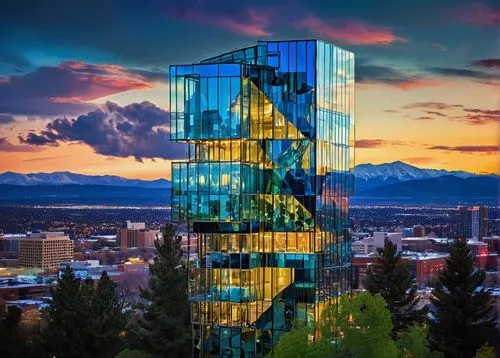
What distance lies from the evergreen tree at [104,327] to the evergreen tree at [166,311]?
17.9 inches

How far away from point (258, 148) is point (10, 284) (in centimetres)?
1291

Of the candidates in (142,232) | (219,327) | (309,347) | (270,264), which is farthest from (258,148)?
(142,232)

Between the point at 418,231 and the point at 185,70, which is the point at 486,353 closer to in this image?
the point at 185,70

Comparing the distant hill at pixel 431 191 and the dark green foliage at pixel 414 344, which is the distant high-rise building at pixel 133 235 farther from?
the dark green foliage at pixel 414 344

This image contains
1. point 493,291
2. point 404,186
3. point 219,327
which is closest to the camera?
point 219,327

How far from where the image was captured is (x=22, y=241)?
29.4 meters

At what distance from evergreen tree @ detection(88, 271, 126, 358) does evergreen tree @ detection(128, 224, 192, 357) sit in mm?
456

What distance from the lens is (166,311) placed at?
1938 centimetres

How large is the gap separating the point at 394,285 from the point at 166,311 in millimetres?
4627

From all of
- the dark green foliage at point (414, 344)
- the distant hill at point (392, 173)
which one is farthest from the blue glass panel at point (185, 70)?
the distant hill at point (392, 173)

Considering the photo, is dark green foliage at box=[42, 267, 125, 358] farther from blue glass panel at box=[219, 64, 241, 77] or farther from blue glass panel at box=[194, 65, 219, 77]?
blue glass panel at box=[219, 64, 241, 77]

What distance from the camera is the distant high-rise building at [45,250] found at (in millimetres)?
28391

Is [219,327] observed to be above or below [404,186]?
below

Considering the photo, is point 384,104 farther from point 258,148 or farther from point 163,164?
point 258,148
